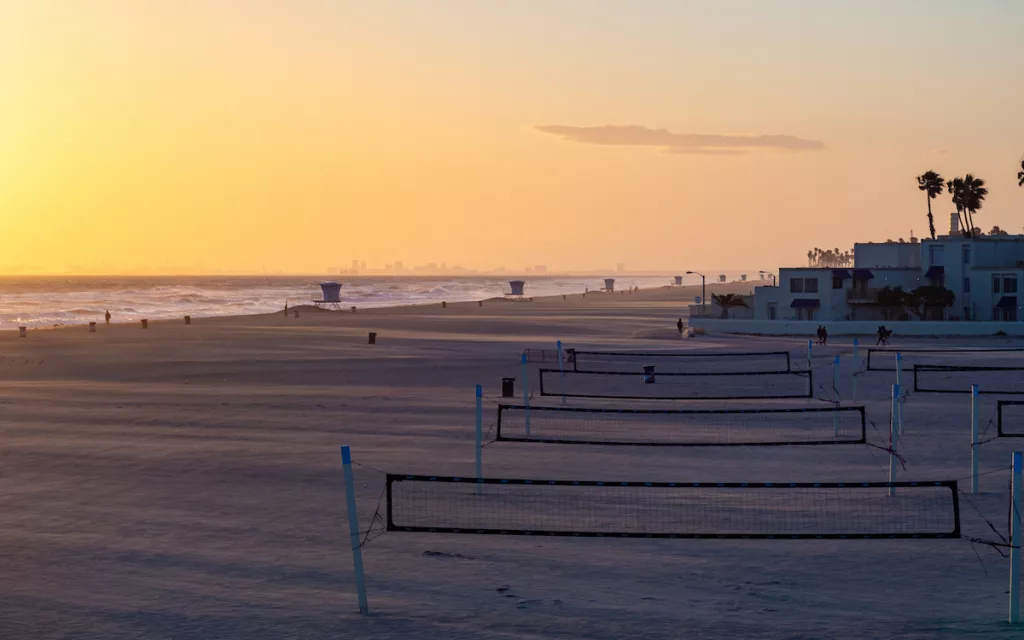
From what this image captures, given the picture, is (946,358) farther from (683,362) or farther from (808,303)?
(808,303)

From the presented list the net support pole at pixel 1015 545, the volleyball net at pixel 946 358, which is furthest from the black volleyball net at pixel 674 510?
the volleyball net at pixel 946 358

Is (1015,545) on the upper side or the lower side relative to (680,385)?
upper

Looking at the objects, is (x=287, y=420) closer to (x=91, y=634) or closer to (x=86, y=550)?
(x=86, y=550)

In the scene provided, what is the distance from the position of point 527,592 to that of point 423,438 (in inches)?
495

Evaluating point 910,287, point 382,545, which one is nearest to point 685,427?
point 382,545

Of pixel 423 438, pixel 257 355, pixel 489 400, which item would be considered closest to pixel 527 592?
pixel 423 438

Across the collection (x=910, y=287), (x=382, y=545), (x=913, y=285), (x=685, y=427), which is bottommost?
(x=382, y=545)

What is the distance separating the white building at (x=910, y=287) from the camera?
74500 mm

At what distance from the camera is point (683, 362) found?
4775 centimetres

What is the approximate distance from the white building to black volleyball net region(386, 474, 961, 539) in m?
56.7

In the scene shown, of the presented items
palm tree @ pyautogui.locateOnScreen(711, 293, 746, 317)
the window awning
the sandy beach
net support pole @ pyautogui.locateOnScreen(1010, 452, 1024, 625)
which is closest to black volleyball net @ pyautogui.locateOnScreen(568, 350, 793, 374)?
the sandy beach

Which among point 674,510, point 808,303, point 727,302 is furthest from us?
point 727,302

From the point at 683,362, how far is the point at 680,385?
31.9ft

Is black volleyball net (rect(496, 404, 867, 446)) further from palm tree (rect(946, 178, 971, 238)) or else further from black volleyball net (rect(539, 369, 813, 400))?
palm tree (rect(946, 178, 971, 238))
